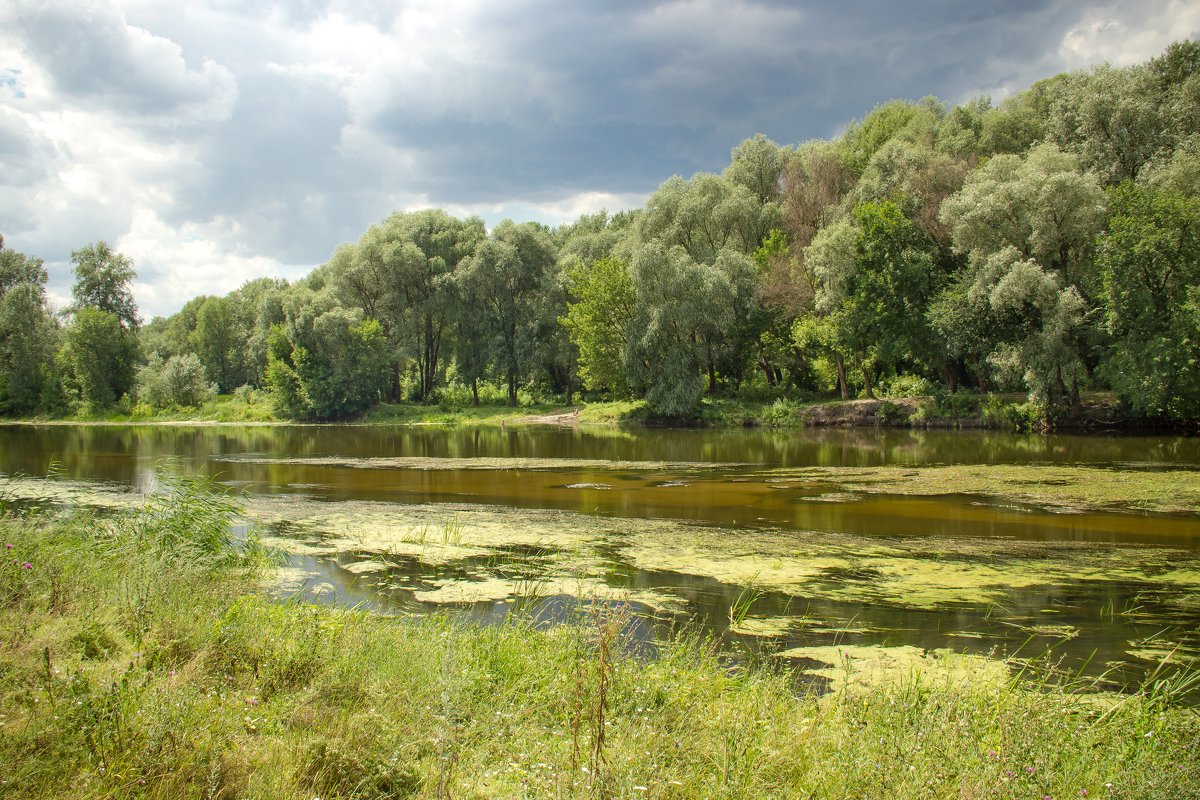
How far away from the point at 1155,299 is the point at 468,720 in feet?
104

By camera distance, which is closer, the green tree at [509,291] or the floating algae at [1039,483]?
the floating algae at [1039,483]

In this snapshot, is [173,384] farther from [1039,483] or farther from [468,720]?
[468,720]

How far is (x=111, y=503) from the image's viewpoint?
48.2 ft

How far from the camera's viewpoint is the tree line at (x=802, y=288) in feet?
96.3

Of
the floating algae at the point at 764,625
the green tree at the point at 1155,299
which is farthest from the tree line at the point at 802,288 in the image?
the floating algae at the point at 764,625

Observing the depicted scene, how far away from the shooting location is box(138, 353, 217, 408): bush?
55.7 meters

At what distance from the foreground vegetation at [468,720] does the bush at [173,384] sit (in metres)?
57.6

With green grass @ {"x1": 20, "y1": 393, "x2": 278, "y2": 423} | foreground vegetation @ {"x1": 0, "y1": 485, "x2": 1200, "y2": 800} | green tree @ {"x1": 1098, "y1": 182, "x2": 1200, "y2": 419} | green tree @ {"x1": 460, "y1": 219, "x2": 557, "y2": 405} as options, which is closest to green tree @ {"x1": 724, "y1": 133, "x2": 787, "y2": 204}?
green tree @ {"x1": 460, "y1": 219, "x2": 557, "y2": 405}

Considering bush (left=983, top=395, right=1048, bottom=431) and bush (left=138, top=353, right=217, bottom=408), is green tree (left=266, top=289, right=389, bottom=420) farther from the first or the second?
bush (left=983, top=395, right=1048, bottom=431)

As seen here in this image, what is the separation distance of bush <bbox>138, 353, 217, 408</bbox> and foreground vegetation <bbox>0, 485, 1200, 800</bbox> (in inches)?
2267

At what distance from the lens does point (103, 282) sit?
59.5 meters

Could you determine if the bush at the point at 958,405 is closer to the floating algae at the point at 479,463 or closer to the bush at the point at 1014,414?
the bush at the point at 1014,414

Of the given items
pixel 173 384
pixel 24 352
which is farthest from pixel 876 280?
pixel 24 352

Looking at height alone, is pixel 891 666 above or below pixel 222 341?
below
